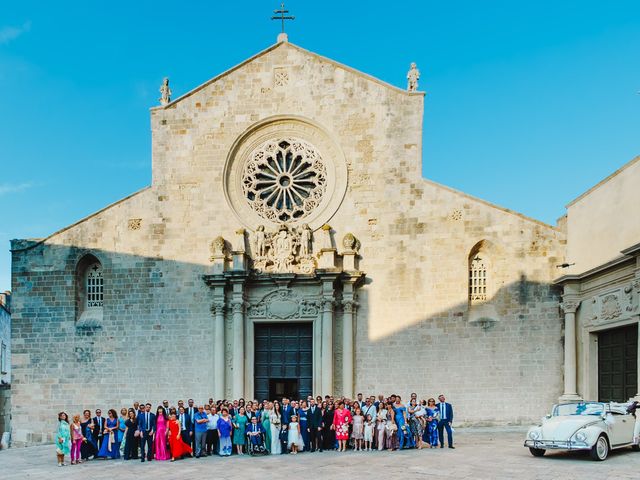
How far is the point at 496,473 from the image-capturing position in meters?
12.1

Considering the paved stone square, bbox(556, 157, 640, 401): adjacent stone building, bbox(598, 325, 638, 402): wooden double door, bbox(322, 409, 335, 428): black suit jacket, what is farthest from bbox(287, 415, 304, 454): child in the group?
bbox(598, 325, 638, 402): wooden double door

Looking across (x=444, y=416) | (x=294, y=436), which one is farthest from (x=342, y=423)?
(x=444, y=416)

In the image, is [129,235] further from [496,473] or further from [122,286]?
[496,473]

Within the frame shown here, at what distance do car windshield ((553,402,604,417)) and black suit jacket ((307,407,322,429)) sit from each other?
5366 mm

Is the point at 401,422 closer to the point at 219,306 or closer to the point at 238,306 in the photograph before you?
the point at 238,306

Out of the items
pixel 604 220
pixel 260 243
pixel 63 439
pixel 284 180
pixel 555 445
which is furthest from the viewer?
pixel 284 180

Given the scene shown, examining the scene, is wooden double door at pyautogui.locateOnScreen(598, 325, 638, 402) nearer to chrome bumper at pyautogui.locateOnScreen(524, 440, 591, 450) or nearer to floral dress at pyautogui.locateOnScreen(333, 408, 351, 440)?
chrome bumper at pyautogui.locateOnScreen(524, 440, 591, 450)

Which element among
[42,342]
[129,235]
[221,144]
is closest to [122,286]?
[129,235]

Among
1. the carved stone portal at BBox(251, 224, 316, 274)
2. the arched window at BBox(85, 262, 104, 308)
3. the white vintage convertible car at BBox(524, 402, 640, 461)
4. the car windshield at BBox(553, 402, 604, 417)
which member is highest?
the carved stone portal at BBox(251, 224, 316, 274)

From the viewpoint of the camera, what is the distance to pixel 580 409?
1427 centimetres

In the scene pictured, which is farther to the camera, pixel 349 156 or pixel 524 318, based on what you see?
pixel 349 156

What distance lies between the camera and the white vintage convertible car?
43.1ft

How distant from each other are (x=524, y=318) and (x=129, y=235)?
42.1 ft

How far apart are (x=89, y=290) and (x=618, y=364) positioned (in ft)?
53.9
